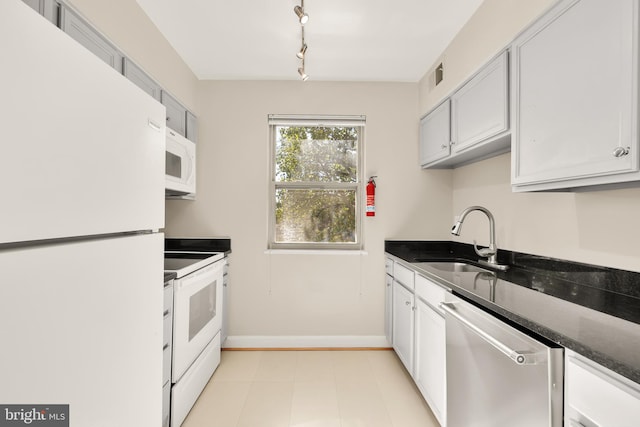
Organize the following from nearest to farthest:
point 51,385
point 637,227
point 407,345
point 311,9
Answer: point 51,385
point 637,227
point 311,9
point 407,345

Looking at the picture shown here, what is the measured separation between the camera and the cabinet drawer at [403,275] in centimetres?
233

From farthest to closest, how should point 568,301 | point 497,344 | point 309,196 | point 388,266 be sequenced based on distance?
point 309,196 < point 388,266 < point 568,301 < point 497,344

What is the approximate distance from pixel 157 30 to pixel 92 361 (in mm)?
2378

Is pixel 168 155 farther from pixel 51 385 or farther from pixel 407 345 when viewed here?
pixel 407 345

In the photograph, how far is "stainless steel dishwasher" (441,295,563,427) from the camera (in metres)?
0.98

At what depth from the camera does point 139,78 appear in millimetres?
2010

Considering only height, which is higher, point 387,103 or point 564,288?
point 387,103

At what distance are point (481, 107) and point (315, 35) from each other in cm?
126

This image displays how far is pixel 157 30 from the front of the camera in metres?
2.25

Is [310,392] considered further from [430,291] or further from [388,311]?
[430,291]


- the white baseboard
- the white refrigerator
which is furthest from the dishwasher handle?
the white baseboard

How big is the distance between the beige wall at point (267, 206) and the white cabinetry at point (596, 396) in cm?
216

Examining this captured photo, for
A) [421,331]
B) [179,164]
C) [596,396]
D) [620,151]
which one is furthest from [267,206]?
[596,396]

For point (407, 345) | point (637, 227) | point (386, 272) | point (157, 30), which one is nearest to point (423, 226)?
point (386, 272)
